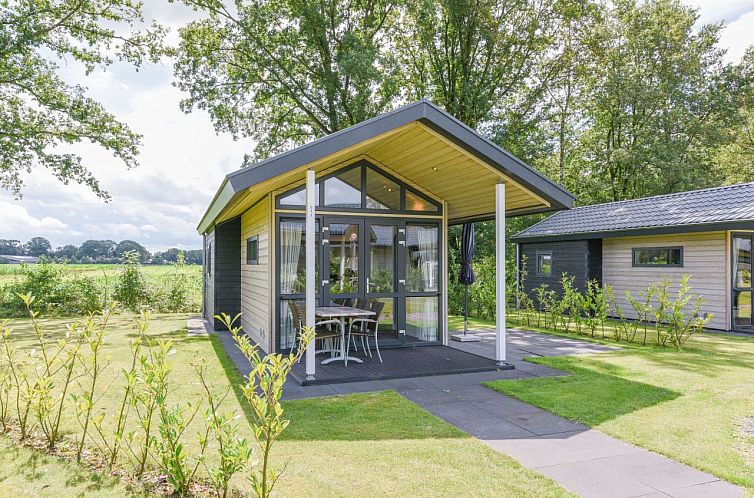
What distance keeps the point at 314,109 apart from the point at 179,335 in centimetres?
947

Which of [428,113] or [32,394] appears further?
[428,113]

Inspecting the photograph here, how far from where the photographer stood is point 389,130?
18.2 ft

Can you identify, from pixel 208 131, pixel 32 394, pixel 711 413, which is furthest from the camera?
pixel 208 131

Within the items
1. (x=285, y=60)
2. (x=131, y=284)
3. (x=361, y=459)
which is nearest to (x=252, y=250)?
(x=361, y=459)

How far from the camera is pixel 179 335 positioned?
924cm

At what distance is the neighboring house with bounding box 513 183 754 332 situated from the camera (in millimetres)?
9547

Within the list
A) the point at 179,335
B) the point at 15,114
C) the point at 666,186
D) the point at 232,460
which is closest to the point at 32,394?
the point at 232,460

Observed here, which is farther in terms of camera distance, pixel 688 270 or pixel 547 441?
pixel 688 270

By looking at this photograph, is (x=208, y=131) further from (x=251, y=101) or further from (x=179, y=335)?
(x=179, y=335)

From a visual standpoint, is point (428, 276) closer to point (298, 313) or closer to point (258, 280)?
point (298, 313)

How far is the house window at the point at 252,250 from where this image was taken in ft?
26.2

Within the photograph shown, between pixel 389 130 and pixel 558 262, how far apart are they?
9.23 meters

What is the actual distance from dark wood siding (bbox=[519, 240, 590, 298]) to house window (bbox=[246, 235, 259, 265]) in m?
7.51

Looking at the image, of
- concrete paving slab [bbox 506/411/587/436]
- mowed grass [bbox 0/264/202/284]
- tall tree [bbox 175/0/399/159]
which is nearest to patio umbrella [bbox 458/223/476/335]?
concrete paving slab [bbox 506/411/587/436]
